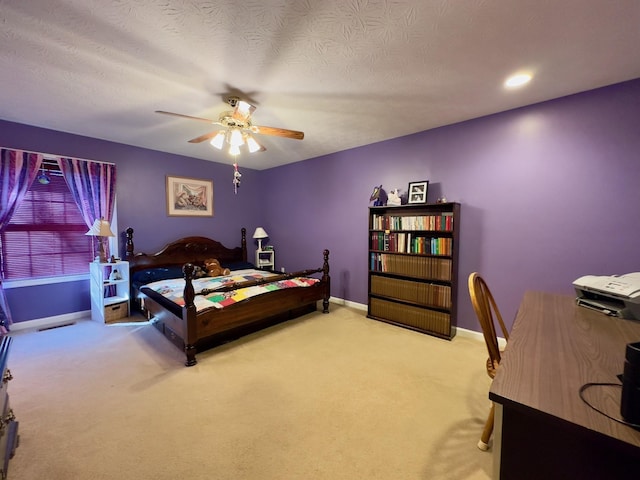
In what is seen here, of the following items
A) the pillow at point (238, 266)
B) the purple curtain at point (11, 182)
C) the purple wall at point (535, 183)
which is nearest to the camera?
the purple wall at point (535, 183)

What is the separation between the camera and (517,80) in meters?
2.15

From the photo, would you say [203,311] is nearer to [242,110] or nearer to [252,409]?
[252,409]

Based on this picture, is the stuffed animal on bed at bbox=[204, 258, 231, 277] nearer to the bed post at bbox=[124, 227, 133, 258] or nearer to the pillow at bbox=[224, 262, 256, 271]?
the pillow at bbox=[224, 262, 256, 271]

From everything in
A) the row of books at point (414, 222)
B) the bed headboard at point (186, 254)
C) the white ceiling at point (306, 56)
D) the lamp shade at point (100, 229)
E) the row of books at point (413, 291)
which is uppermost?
the white ceiling at point (306, 56)

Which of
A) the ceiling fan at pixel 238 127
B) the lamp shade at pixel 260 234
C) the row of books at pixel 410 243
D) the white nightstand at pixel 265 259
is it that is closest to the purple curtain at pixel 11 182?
the ceiling fan at pixel 238 127

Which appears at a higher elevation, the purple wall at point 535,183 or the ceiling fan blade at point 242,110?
the ceiling fan blade at point 242,110

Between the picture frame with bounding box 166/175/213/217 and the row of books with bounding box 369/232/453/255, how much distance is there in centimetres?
296

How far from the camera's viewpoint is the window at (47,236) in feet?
10.3

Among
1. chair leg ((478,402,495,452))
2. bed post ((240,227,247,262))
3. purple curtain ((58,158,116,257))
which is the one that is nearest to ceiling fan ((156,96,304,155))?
purple curtain ((58,158,116,257))

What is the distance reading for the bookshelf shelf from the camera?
2.99 metres

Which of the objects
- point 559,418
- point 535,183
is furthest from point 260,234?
point 559,418

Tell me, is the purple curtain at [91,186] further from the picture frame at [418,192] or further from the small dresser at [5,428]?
the picture frame at [418,192]

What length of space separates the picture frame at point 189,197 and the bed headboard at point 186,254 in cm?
46

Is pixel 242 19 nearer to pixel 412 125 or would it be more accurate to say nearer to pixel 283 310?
pixel 412 125
